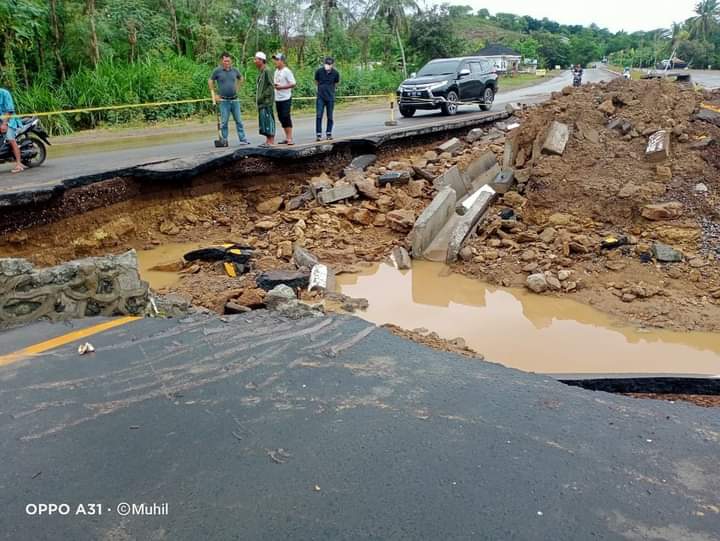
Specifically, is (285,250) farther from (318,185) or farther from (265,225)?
(318,185)

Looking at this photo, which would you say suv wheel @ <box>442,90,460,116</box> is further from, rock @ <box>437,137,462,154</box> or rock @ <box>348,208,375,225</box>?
rock @ <box>348,208,375,225</box>

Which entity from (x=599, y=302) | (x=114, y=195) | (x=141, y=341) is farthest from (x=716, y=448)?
(x=114, y=195)

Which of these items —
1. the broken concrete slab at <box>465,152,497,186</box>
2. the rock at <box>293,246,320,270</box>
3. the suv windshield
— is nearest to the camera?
the rock at <box>293,246,320,270</box>

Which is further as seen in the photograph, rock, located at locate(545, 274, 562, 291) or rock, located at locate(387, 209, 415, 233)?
rock, located at locate(387, 209, 415, 233)

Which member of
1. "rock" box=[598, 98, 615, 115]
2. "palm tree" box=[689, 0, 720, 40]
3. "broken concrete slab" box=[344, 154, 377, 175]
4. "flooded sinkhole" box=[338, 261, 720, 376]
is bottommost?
"flooded sinkhole" box=[338, 261, 720, 376]

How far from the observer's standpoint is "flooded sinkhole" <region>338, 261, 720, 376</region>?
5.61 m

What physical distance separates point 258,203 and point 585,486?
8489 mm

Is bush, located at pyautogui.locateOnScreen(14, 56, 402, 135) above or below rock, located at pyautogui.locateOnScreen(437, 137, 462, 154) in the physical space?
above

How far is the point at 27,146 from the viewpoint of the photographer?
888 cm

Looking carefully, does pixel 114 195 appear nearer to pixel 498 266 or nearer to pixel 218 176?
pixel 218 176

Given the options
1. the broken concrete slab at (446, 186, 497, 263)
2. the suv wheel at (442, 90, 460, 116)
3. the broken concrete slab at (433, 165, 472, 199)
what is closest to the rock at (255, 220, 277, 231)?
the broken concrete slab at (446, 186, 497, 263)

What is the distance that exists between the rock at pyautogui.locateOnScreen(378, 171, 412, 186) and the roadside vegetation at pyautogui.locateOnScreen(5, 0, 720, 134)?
10039 mm

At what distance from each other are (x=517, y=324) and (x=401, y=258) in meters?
2.29

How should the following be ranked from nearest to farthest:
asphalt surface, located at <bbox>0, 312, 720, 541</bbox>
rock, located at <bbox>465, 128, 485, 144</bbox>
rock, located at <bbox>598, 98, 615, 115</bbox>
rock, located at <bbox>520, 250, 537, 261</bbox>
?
asphalt surface, located at <bbox>0, 312, 720, 541</bbox> < rock, located at <bbox>520, 250, 537, 261</bbox> < rock, located at <bbox>598, 98, 615, 115</bbox> < rock, located at <bbox>465, 128, 485, 144</bbox>
